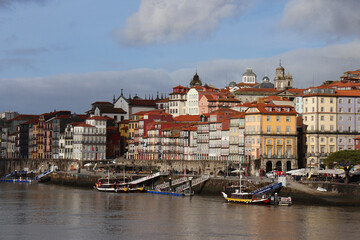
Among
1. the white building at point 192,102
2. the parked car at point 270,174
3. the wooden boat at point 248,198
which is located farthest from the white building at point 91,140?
the wooden boat at point 248,198

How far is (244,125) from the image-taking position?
14588 centimetres

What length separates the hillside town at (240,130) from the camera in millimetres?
141625

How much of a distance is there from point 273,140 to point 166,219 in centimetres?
5181

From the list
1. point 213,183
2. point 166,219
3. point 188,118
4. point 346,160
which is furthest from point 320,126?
point 166,219

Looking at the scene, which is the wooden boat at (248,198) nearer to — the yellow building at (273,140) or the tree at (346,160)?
the tree at (346,160)

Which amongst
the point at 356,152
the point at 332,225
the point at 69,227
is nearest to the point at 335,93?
the point at 356,152

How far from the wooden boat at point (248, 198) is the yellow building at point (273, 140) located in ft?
97.3

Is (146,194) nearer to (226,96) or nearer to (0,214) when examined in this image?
(0,214)

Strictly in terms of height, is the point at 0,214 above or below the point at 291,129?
below

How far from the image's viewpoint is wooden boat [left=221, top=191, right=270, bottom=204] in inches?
4247

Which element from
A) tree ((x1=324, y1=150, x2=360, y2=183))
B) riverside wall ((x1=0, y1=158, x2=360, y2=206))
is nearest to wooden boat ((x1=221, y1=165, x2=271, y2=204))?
riverside wall ((x1=0, y1=158, x2=360, y2=206))

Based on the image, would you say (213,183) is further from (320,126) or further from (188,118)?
(188,118)

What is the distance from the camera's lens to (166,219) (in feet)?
304

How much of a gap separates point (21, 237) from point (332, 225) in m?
31.4
